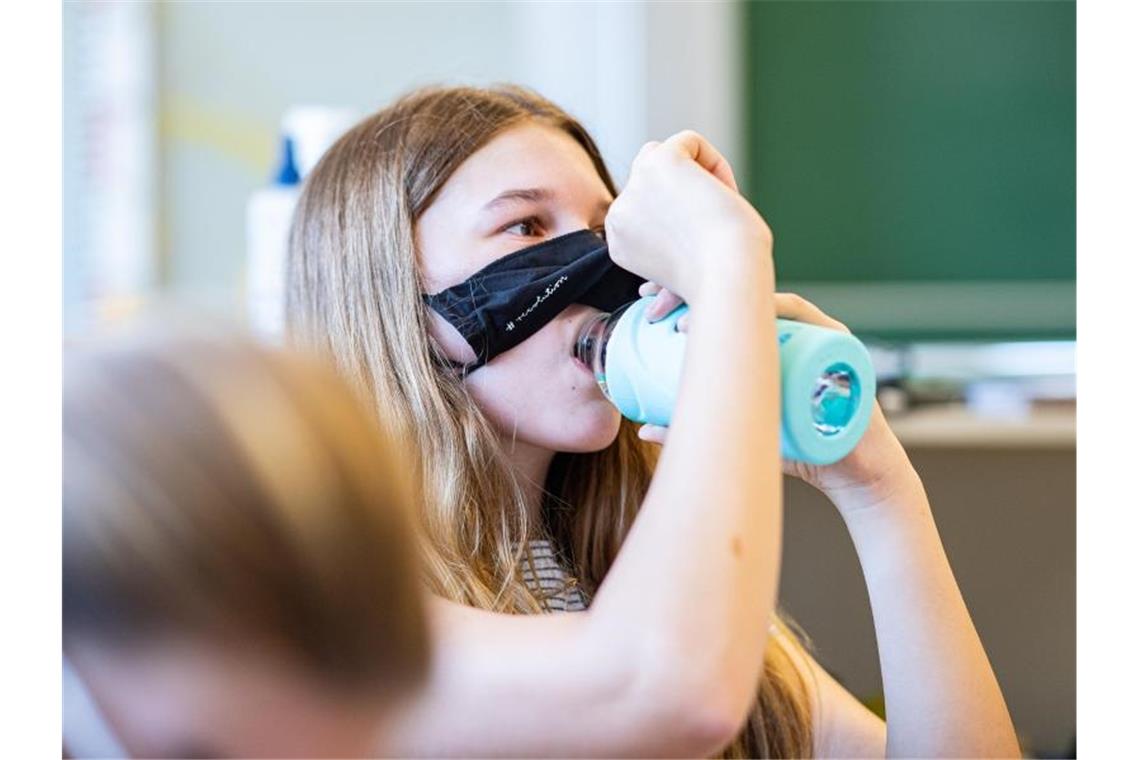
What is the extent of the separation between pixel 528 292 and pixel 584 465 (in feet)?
0.86

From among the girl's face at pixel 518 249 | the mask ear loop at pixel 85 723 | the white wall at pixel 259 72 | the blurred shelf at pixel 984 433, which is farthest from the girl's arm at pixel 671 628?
the white wall at pixel 259 72

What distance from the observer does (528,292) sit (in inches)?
43.9

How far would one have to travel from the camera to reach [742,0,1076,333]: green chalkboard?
2.80 meters

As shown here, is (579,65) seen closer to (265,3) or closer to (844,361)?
(265,3)

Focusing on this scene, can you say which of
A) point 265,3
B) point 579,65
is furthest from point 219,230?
point 579,65

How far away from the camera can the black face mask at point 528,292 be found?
111 cm

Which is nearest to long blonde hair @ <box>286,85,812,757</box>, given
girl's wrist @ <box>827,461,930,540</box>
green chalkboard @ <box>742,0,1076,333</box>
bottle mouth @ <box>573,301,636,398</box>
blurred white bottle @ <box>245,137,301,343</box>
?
bottle mouth @ <box>573,301,636,398</box>

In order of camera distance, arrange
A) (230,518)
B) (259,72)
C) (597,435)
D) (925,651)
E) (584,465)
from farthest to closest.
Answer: (259,72)
(584,465)
(597,435)
(925,651)
(230,518)

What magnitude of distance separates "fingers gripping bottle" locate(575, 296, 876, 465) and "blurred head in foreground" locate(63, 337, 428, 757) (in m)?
0.27

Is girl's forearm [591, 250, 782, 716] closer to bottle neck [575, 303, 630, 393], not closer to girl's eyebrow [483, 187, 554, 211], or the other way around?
bottle neck [575, 303, 630, 393]

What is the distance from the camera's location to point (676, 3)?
2.89 m

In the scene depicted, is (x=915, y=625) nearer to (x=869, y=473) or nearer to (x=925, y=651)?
(x=925, y=651)

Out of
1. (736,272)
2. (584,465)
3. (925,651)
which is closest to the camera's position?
(736,272)

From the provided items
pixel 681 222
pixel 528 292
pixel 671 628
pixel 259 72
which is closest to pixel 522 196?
pixel 528 292
